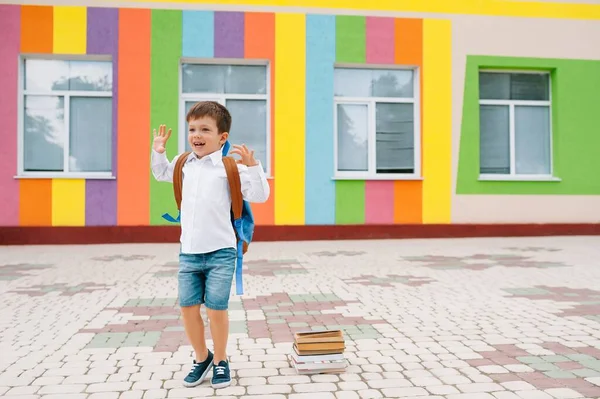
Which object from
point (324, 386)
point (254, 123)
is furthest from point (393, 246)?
point (324, 386)

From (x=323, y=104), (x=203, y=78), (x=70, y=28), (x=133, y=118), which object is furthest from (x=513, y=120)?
(x=70, y=28)

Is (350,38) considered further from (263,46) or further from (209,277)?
(209,277)

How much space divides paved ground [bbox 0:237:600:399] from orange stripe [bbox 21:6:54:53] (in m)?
4.99

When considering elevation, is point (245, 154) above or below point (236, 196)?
above

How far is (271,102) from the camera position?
12109 millimetres

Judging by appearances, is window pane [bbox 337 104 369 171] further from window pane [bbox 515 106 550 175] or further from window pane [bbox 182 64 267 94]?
window pane [bbox 515 106 550 175]

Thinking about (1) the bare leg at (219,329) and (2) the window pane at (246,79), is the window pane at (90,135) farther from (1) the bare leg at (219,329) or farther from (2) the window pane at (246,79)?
(1) the bare leg at (219,329)

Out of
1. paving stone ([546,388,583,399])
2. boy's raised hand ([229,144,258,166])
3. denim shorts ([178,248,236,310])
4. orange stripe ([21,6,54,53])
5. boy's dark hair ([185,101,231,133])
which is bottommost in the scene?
paving stone ([546,388,583,399])

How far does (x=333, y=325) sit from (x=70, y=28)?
961 cm

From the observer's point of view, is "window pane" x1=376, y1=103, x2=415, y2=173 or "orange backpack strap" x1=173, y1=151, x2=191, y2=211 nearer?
"orange backpack strap" x1=173, y1=151, x2=191, y2=211

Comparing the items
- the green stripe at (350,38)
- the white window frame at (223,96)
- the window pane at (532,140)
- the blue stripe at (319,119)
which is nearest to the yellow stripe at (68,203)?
the white window frame at (223,96)

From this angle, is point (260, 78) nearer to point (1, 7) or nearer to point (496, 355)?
point (1, 7)

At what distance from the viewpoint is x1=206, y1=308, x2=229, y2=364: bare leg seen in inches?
129

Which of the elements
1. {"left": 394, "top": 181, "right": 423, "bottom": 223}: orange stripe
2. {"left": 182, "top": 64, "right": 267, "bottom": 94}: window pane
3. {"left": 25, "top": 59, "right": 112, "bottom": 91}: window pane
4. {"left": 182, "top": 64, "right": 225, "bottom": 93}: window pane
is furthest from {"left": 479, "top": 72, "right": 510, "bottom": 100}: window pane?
{"left": 25, "top": 59, "right": 112, "bottom": 91}: window pane
